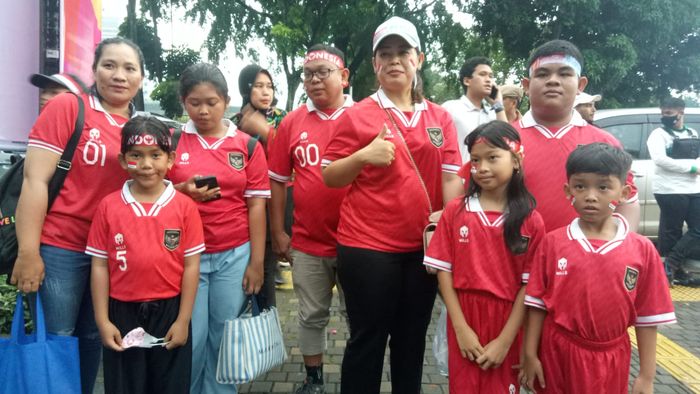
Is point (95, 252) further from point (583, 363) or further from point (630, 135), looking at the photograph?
point (630, 135)

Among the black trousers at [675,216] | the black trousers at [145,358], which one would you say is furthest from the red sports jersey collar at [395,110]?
the black trousers at [675,216]

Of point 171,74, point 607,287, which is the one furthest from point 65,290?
point 171,74

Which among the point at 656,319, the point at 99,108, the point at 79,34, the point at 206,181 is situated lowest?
the point at 656,319

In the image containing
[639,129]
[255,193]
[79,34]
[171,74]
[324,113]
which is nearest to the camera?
[255,193]

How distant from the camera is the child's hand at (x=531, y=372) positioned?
6.91ft

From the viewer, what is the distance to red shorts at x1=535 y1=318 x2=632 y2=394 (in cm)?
201

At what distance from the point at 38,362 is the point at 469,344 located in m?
1.88

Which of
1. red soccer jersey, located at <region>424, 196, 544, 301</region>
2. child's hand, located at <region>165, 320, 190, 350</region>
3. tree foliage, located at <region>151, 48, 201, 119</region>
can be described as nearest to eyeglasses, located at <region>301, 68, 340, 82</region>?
red soccer jersey, located at <region>424, 196, 544, 301</region>

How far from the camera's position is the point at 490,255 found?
2.19 metres

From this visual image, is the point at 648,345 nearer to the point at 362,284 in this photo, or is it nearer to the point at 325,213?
the point at 362,284

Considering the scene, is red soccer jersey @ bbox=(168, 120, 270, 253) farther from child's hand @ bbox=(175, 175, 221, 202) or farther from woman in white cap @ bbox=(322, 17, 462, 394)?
woman in white cap @ bbox=(322, 17, 462, 394)

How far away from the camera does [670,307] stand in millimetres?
1980

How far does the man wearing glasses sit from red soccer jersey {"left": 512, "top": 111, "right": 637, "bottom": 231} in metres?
1.10

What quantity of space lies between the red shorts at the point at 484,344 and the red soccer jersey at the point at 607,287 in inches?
8.6
